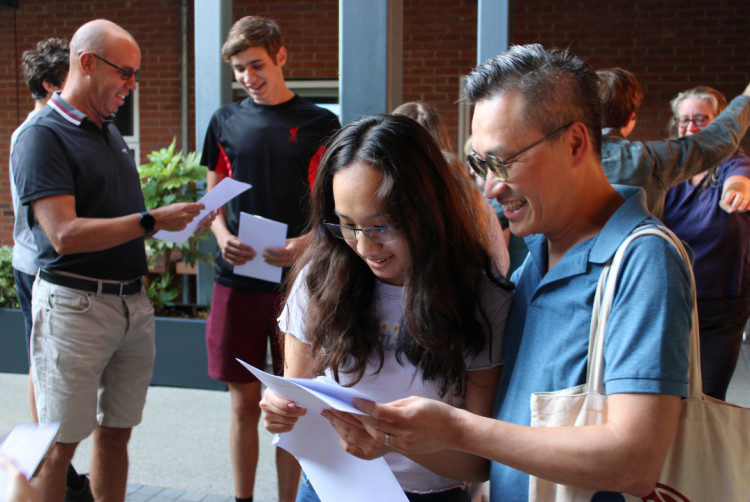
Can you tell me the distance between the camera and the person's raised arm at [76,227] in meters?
2.66

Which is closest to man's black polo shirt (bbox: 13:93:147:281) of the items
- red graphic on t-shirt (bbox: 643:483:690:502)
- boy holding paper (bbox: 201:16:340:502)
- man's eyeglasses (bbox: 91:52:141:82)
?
man's eyeglasses (bbox: 91:52:141:82)

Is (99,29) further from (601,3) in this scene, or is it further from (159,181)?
(601,3)

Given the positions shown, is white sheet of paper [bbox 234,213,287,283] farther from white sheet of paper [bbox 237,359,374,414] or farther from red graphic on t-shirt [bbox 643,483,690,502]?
red graphic on t-shirt [bbox 643,483,690,502]

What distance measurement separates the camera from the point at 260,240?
10.5 ft

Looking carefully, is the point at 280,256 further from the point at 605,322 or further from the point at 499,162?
the point at 605,322

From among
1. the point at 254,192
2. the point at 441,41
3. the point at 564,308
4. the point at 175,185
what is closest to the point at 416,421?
the point at 564,308

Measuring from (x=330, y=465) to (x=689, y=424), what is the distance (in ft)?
2.57

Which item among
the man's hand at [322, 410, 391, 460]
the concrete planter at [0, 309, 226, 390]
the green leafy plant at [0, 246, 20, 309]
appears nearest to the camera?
the man's hand at [322, 410, 391, 460]

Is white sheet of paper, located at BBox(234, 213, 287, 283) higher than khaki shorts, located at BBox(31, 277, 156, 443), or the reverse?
white sheet of paper, located at BBox(234, 213, 287, 283)

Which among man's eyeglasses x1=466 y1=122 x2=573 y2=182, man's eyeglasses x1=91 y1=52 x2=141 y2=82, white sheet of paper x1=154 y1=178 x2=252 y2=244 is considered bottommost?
white sheet of paper x1=154 y1=178 x2=252 y2=244

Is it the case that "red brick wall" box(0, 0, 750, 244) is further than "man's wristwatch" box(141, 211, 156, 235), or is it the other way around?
"red brick wall" box(0, 0, 750, 244)

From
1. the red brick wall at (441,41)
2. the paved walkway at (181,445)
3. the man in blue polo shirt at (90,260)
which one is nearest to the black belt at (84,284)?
the man in blue polo shirt at (90,260)

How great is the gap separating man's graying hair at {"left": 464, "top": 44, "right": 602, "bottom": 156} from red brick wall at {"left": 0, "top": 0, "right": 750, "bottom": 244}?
660 cm

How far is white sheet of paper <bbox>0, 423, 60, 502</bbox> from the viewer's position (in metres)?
1.13
